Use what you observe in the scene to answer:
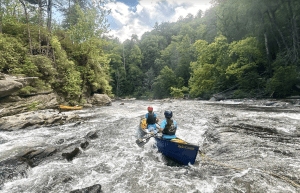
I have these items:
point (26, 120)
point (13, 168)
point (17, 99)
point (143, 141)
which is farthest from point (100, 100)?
point (13, 168)

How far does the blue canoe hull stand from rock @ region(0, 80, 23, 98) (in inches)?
381

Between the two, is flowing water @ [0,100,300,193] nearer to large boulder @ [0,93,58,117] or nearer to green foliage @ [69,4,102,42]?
large boulder @ [0,93,58,117]

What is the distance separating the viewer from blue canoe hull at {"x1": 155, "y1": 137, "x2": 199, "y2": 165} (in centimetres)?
378

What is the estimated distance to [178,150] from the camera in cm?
407

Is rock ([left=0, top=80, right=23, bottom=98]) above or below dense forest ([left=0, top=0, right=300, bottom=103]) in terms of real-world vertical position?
below

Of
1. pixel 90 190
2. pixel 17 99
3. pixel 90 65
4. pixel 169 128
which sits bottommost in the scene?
pixel 90 190

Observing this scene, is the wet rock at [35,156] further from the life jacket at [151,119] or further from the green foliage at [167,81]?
the green foliage at [167,81]

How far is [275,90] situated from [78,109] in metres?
20.8

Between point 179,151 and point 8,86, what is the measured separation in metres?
10.5

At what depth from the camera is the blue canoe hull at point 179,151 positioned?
12.4ft

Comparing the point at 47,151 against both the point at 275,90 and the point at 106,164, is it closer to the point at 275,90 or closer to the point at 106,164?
the point at 106,164

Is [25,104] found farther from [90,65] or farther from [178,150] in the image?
[90,65]

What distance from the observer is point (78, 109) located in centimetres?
1497

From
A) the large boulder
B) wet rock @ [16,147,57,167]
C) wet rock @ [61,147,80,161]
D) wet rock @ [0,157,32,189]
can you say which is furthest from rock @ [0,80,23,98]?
wet rock @ [61,147,80,161]
